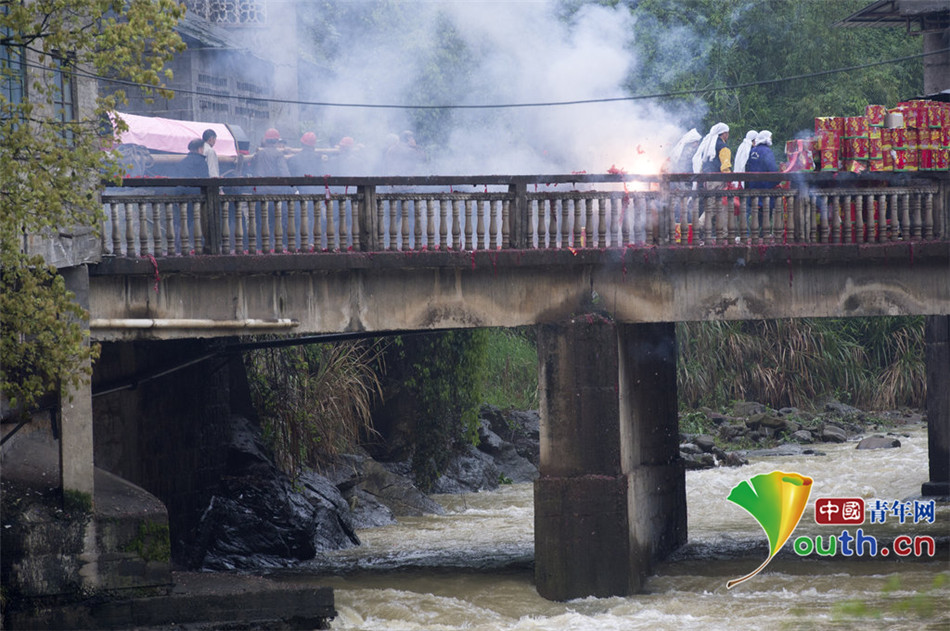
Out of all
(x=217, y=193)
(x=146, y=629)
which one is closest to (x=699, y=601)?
(x=146, y=629)

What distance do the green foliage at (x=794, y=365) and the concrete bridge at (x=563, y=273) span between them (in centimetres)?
1388

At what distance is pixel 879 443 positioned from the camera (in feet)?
78.0

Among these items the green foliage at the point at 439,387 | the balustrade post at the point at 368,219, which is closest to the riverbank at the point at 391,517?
the green foliage at the point at 439,387

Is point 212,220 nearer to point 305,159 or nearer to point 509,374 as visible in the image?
point 305,159

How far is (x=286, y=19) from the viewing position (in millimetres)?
29875

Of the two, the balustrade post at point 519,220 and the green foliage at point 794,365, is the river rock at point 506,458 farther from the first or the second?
the balustrade post at point 519,220

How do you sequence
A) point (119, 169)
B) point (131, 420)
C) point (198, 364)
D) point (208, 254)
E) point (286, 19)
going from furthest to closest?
point (286, 19), point (198, 364), point (131, 420), point (208, 254), point (119, 169)

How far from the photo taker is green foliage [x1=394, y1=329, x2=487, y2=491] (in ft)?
71.9

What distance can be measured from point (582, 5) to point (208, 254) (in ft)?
47.8

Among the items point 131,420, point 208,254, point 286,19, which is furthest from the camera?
point 286,19

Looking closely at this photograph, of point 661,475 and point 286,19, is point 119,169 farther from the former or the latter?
point 286,19

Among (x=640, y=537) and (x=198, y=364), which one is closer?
(x=640, y=537)

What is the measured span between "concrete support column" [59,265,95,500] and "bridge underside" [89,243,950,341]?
1.68 ft

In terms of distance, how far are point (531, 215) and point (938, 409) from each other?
827cm
